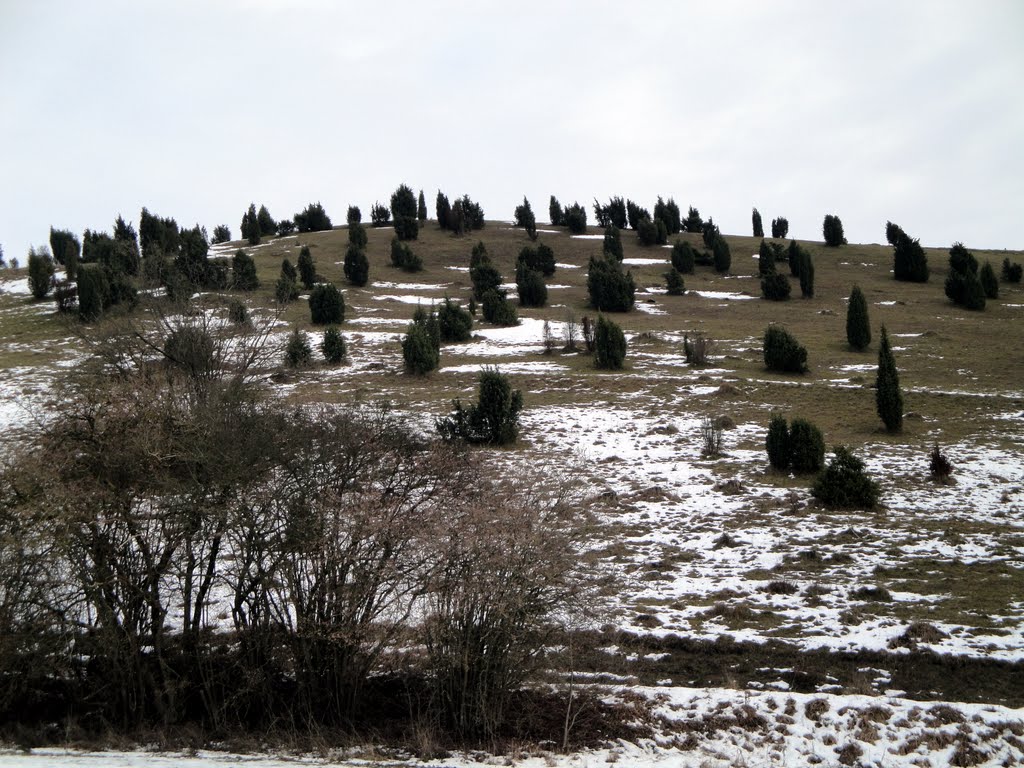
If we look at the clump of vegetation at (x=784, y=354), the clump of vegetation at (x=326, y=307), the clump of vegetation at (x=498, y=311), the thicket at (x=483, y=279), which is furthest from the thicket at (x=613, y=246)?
the clump of vegetation at (x=784, y=354)

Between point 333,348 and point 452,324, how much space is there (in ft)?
22.6

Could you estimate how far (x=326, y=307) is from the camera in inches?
1569

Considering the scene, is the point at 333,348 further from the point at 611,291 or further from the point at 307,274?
the point at 611,291

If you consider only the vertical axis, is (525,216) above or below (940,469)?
above

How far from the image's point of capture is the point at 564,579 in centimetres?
938

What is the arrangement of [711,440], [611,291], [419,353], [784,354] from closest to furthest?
[711,440]
[784,354]
[419,353]
[611,291]

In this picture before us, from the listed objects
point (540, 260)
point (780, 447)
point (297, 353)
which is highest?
point (540, 260)

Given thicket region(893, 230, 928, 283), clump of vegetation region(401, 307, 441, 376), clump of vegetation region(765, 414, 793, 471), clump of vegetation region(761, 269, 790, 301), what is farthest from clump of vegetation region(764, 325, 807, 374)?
thicket region(893, 230, 928, 283)

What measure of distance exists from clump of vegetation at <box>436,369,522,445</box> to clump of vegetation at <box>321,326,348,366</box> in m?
11.6

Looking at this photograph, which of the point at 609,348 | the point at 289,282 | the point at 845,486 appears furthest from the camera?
the point at 289,282

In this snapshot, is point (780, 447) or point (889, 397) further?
point (889, 397)

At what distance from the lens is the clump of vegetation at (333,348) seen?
32656 millimetres

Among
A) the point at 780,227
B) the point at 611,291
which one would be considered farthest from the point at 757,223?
the point at 611,291

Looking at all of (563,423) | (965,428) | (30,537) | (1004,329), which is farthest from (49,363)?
(1004,329)
